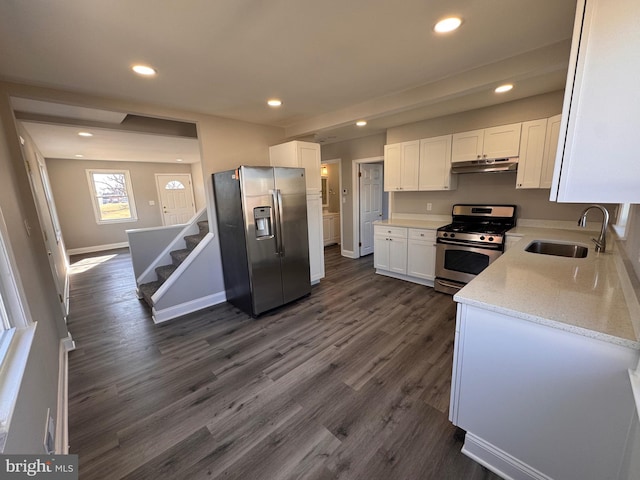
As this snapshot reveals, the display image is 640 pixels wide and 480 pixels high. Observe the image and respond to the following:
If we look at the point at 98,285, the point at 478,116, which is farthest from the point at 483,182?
the point at 98,285

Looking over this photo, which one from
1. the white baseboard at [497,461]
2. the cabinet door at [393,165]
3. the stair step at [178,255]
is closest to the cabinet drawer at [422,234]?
the cabinet door at [393,165]

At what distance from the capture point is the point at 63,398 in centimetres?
190

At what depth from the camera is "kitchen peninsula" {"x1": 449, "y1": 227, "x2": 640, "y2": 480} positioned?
3.41 feet

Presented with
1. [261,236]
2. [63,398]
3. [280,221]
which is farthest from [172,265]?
[63,398]

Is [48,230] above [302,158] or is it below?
below

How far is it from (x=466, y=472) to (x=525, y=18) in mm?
2686

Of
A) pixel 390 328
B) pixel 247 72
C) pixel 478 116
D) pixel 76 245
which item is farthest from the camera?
pixel 76 245

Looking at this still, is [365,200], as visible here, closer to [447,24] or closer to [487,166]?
[487,166]

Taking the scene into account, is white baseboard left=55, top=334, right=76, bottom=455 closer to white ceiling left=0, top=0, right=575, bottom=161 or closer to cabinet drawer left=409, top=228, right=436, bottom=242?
white ceiling left=0, top=0, right=575, bottom=161

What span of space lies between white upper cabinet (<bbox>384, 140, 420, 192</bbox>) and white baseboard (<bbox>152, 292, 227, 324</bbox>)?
3.10 m

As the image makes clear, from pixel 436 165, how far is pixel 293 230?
88.0 inches

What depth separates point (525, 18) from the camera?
1.60m

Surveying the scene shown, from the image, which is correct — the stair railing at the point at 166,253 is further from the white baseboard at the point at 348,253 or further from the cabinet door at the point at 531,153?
the cabinet door at the point at 531,153

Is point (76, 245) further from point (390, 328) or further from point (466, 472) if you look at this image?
point (466, 472)
